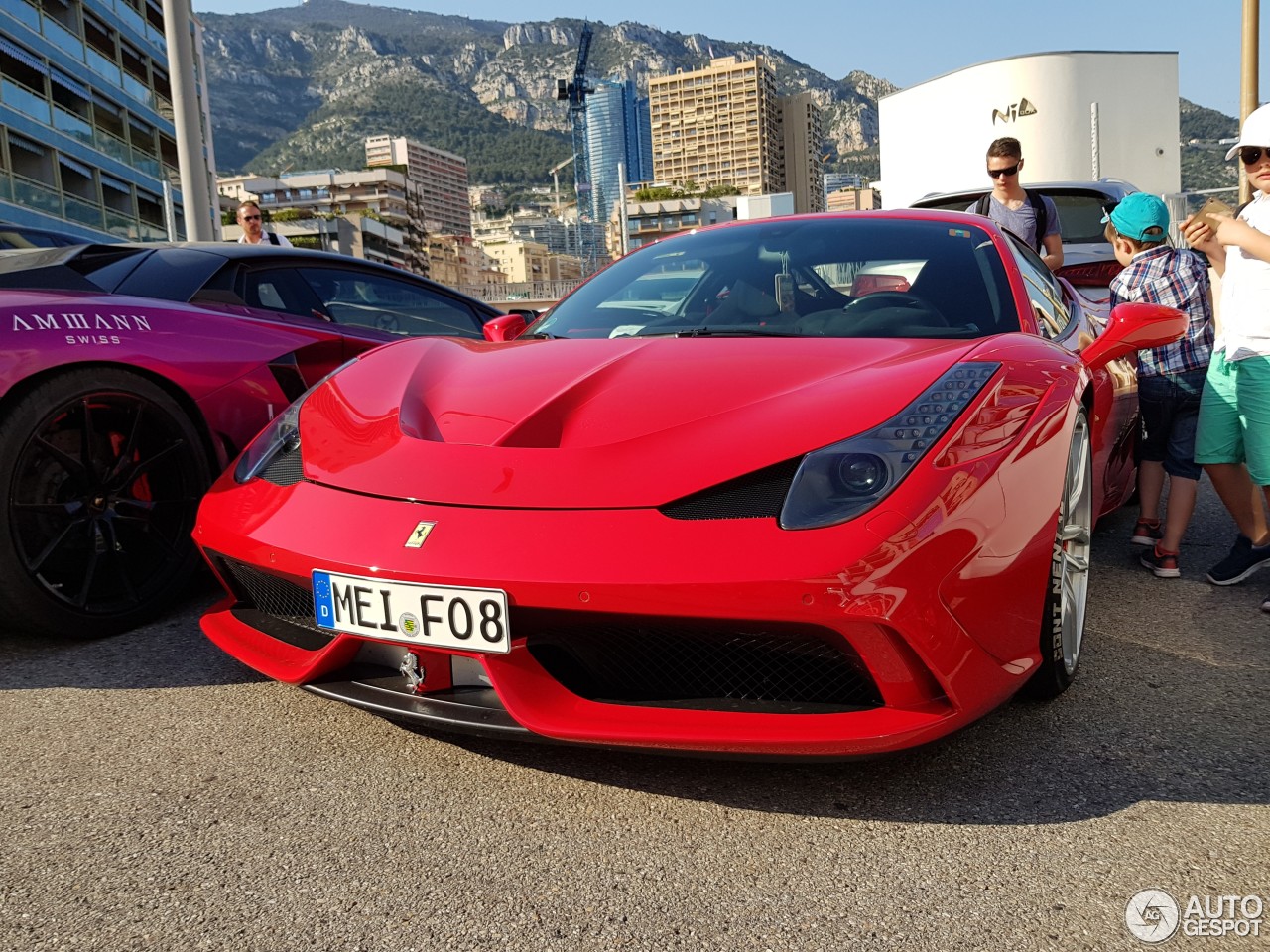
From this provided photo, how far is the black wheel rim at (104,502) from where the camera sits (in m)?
2.83

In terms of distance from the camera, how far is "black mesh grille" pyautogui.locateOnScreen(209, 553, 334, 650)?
86.5 inches

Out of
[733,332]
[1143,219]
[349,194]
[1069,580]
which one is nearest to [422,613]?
[733,332]

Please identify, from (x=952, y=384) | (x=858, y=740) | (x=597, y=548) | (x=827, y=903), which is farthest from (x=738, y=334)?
(x=827, y=903)

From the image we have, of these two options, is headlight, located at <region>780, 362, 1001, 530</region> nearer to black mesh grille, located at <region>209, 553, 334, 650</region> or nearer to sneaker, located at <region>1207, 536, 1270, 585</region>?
black mesh grille, located at <region>209, 553, 334, 650</region>

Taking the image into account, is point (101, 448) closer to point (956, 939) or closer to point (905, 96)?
point (956, 939)

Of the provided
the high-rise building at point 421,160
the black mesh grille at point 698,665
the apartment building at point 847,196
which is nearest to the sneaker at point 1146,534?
the black mesh grille at point 698,665

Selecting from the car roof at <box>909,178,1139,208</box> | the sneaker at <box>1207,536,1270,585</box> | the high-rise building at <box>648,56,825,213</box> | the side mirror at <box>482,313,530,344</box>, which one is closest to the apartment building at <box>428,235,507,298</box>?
the high-rise building at <box>648,56,825,213</box>

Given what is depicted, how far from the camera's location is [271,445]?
2520mm

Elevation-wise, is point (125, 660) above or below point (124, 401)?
below

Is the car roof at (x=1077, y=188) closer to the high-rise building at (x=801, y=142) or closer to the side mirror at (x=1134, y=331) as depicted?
the side mirror at (x=1134, y=331)

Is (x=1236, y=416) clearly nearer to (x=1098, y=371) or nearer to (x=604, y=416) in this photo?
(x=1098, y=371)

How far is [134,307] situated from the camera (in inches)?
123

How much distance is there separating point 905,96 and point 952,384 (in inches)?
1282

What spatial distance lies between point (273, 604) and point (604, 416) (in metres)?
0.86
